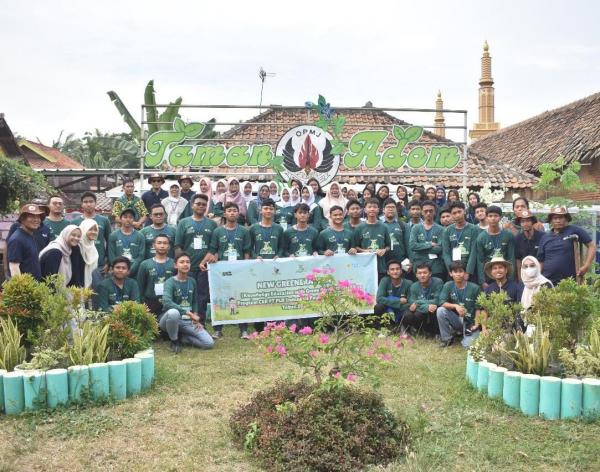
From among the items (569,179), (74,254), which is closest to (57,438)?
(74,254)

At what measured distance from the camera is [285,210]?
9484mm

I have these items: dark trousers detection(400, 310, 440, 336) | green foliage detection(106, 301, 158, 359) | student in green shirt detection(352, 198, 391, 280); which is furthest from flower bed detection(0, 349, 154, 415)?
student in green shirt detection(352, 198, 391, 280)

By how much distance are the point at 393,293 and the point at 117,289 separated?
352 cm

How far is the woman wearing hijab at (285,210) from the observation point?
9359mm

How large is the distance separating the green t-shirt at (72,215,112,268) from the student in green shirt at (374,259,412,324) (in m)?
3.65

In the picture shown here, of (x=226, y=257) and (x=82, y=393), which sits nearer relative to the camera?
(x=82, y=393)

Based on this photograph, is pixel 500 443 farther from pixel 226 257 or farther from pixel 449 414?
pixel 226 257

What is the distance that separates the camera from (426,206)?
8.48 meters

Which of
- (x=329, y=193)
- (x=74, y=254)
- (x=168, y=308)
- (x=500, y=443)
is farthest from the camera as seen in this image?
(x=329, y=193)

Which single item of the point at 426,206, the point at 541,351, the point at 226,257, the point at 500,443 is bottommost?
the point at 500,443

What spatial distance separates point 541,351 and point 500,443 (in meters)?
1.12

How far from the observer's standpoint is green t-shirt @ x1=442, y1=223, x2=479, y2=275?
8.23 m

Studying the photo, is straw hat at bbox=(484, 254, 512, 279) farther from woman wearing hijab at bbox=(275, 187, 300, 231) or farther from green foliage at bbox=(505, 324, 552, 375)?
woman wearing hijab at bbox=(275, 187, 300, 231)

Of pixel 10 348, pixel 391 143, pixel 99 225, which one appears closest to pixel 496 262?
pixel 99 225
